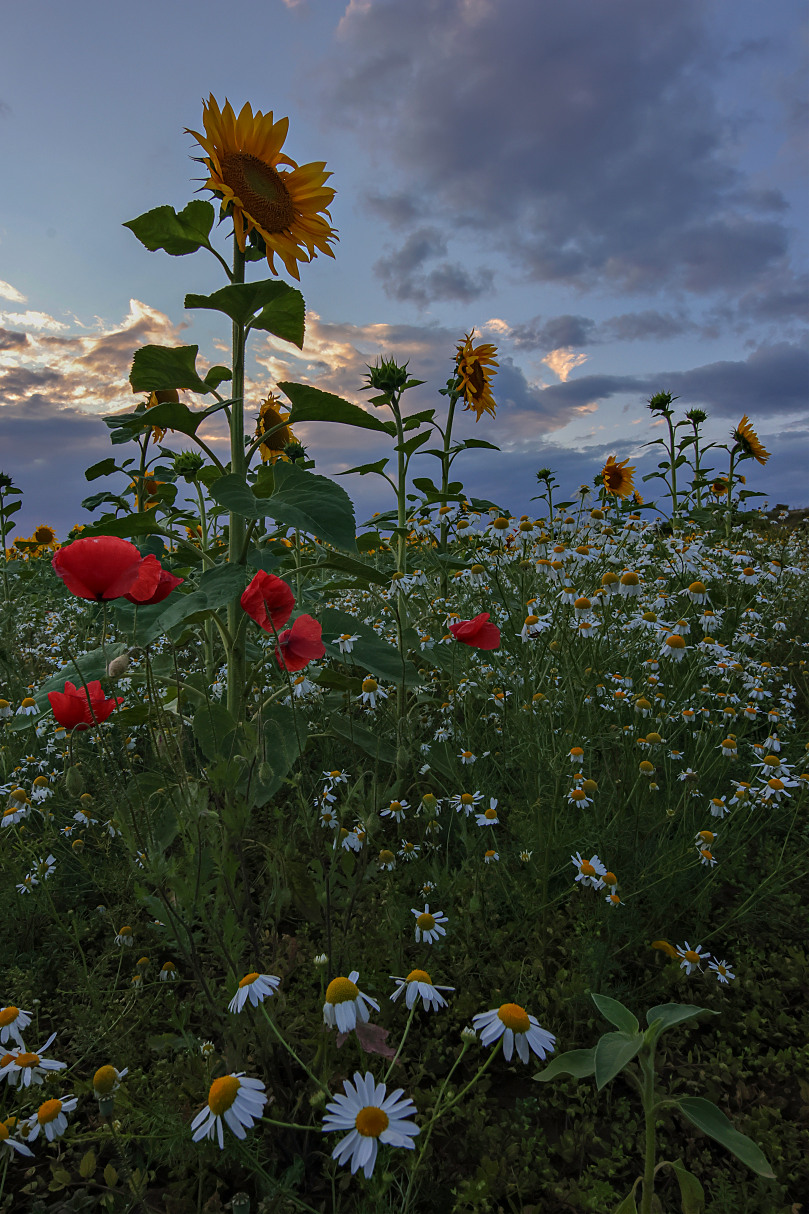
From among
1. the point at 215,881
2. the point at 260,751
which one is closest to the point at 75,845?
the point at 215,881

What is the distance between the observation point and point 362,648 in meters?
2.44

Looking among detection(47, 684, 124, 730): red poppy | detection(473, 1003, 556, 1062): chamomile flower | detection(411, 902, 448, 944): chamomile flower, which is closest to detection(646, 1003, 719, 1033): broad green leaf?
detection(473, 1003, 556, 1062): chamomile flower

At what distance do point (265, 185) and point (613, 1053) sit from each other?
2695 millimetres

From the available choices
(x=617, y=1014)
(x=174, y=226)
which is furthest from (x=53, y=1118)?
(x=174, y=226)

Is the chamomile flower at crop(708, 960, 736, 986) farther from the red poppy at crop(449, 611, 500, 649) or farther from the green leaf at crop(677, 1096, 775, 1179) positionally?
the red poppy at crop(449, 611, 500, 649)

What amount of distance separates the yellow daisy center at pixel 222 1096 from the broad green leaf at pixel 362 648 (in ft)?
4.60

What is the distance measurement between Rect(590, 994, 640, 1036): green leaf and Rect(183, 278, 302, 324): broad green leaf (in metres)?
1.99

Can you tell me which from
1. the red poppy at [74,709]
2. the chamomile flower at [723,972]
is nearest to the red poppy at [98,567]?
the red poppy at [74,709]

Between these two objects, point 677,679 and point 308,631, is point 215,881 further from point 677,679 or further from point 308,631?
point 677,679

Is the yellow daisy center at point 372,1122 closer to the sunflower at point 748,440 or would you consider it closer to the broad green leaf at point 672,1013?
the broad green leaf at point 672,1013

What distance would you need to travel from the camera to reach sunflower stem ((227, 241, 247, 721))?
210 centimetres

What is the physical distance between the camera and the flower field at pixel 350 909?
54.1 inches

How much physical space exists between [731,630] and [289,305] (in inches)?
150

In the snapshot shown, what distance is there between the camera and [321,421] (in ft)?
7.13
